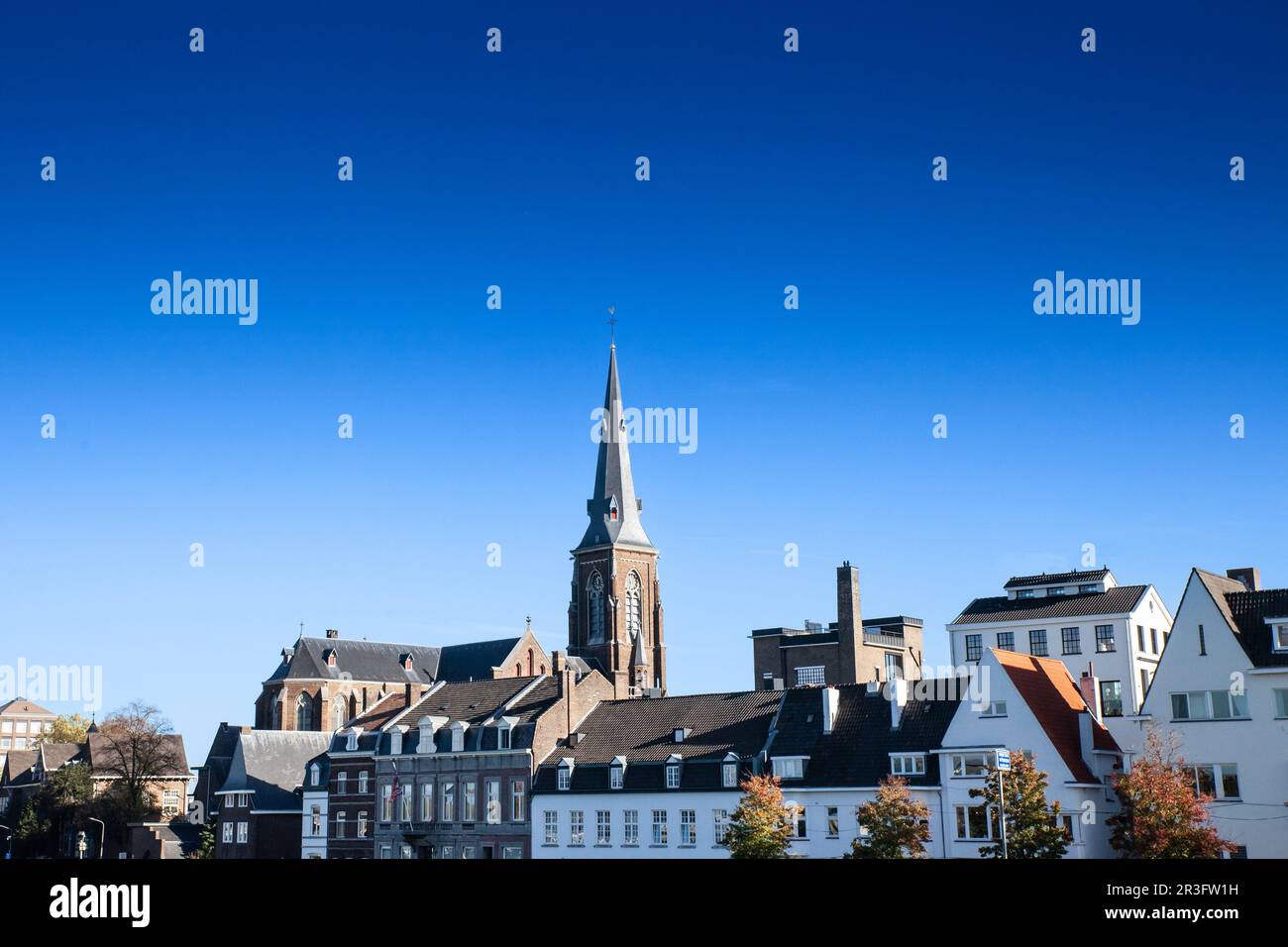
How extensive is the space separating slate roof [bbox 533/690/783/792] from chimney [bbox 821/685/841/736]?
159 inches

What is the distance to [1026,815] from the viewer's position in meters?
56.3

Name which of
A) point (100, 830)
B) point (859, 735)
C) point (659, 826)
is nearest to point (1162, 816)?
point (859, 735)

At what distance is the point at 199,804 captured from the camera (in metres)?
123

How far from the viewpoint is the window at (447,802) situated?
85.0 m

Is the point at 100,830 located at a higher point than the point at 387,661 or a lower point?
lower

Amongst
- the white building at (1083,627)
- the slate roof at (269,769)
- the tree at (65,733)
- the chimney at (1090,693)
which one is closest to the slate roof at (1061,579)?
the white building at (1083,627)

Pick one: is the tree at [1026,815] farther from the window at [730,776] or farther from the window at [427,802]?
the window at [427,802]

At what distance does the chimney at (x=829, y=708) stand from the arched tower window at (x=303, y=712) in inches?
3677

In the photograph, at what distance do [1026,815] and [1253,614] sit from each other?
13.6 meters

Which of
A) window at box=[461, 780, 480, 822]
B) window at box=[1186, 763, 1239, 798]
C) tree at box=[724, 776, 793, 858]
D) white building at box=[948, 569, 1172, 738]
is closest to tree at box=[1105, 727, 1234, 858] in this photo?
window at box=[1186, 763, 1239, 798]

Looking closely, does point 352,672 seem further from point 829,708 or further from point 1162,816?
point 1162,816
